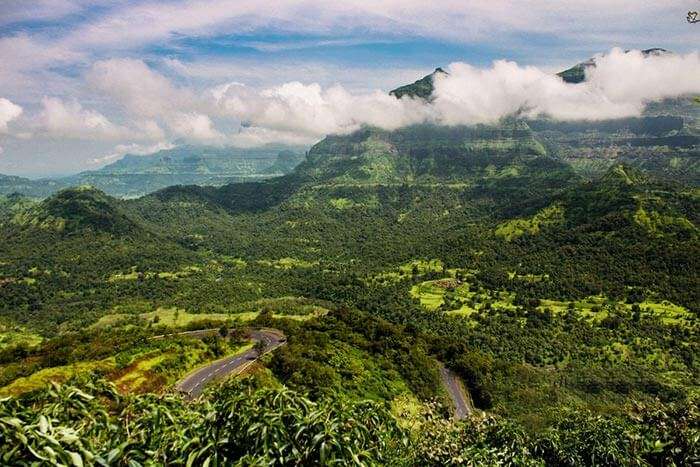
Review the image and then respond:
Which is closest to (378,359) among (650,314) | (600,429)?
(600,429)

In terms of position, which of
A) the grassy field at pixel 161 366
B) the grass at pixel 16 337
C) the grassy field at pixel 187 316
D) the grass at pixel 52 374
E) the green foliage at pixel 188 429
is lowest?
the grassy field at pixel 187 316

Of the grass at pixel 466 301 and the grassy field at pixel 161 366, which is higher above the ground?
the grassy field at pixel 161 366

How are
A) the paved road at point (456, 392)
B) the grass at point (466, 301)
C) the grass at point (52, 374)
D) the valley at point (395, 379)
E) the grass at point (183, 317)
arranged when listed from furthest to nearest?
the grass at point (183, 317) → the grass at point (466, 301) → the paved road at point (456, 392) → the grass at point (52, 374) → the valley at point (395, 379)

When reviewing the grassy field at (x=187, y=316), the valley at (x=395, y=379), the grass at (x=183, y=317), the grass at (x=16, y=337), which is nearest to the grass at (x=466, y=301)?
the valley at (x=395, y=379)

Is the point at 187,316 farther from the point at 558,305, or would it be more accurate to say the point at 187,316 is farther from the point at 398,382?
the point at 558,305

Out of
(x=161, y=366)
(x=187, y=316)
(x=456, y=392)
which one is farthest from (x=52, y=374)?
(x=187, y=316)

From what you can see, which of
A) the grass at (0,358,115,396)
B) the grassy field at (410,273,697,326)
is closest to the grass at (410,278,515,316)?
the grassy field at (410,273,697,326)

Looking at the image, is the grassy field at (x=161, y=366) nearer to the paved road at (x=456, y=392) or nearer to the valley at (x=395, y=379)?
the valley at (x=395, y=379)
